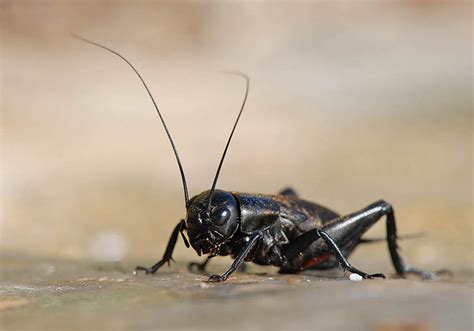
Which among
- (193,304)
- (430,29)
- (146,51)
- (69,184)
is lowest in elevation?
(69,184)

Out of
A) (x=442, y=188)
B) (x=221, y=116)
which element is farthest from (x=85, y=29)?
(x=442, y=188)

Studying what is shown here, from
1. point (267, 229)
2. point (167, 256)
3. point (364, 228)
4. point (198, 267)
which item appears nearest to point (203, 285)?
point (267, 229)

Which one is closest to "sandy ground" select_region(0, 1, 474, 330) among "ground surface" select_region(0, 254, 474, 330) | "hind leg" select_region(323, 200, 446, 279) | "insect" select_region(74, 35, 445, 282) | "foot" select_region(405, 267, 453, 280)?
"ground surface" select_region(0, 254, 474, 330)

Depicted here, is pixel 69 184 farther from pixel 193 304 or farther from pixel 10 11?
pixel 10 11

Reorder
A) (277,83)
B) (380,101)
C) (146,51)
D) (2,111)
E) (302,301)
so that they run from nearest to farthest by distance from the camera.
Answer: (302,301) < (2,111) < (380,101) < (277,83) < (146,51)

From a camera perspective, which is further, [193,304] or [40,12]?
[40,12]

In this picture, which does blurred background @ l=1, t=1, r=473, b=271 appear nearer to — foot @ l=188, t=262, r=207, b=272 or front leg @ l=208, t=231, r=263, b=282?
foot @ l=188, t=262, r=207, b=272

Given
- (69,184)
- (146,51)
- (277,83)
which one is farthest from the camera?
(146,51)

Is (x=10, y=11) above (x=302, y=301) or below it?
above
